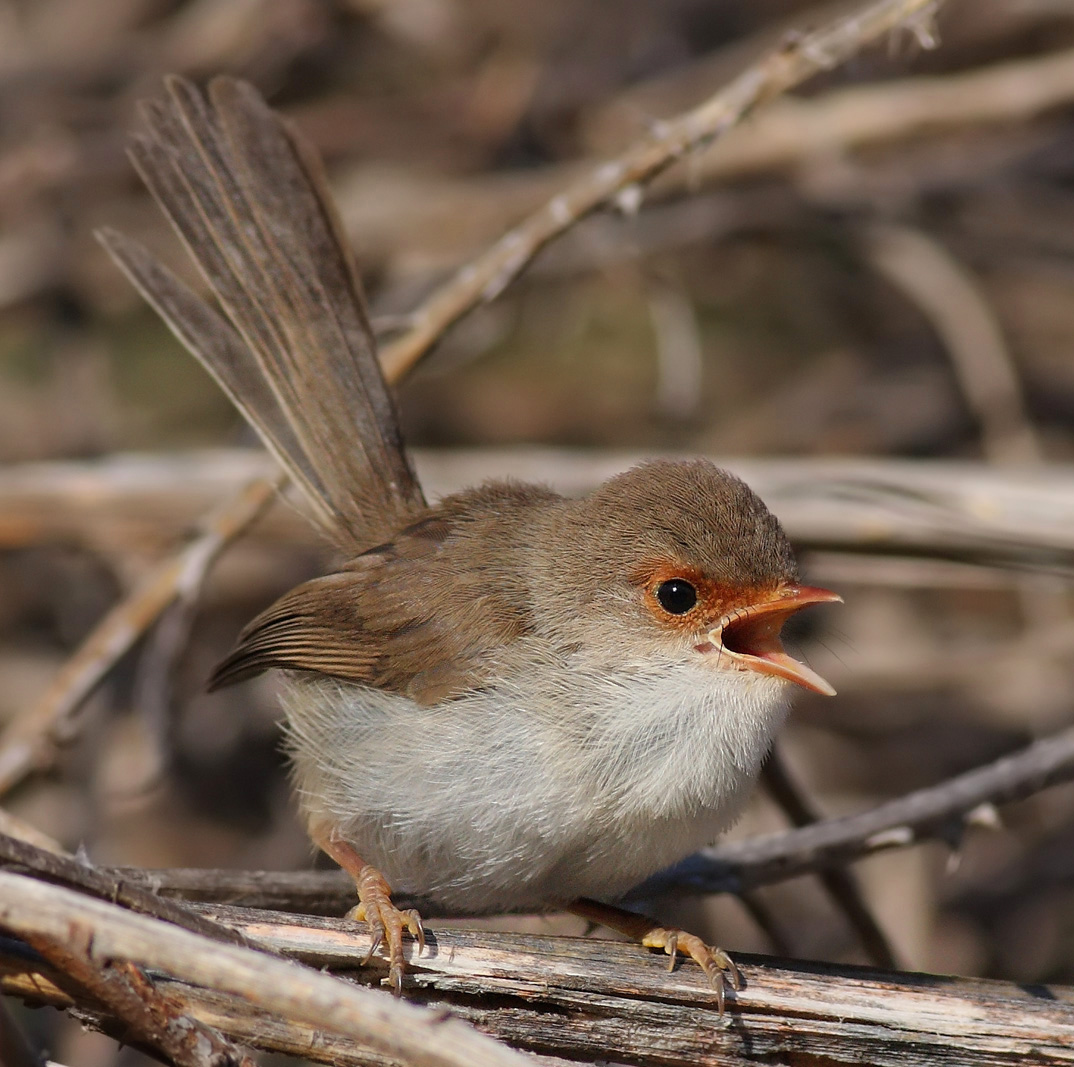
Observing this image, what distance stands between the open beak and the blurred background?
1357mm

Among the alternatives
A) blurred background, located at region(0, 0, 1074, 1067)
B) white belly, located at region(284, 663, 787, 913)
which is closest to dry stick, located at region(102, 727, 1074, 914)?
white belly, located at region(284, 663, 787, 913)

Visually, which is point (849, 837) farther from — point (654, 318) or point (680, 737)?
point (654, 318)

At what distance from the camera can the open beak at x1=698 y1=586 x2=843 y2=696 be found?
2.61 m

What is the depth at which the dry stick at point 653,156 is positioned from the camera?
10.0 ft

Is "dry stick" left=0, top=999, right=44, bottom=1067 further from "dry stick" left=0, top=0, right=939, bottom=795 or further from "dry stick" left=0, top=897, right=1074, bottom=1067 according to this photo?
"dry stick" left=0, top=0, right=939, bottom=795

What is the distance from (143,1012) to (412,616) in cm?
108

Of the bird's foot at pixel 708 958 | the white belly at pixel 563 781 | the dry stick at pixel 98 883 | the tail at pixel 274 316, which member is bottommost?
the dry stick at pixel 98 883

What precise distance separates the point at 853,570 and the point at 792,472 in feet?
1.13

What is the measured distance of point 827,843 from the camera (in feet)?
9.80

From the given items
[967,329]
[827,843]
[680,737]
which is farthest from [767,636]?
[967,329]

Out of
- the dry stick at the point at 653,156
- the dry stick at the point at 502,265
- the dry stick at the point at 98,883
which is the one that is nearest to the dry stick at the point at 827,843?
the dry stick at the point at 502,265

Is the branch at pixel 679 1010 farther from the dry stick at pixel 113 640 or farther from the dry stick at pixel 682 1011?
the dry stick at pixel 113 640

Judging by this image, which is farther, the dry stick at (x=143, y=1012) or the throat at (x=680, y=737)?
the throat at (x=680, y=737)

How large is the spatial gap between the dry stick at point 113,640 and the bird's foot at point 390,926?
3.15 ft
